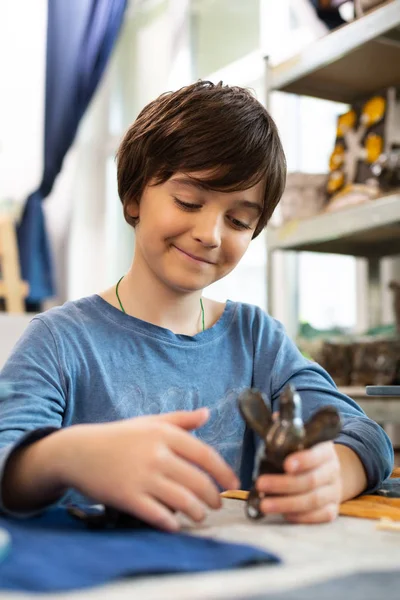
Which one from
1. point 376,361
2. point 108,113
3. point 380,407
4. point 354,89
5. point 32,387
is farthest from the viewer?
point 108,113

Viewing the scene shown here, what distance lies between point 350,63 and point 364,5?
0.59 feet

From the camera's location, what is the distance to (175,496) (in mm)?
479

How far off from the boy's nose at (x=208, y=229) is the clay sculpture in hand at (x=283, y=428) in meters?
0.33

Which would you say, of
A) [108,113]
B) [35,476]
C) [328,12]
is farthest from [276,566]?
[108,113]

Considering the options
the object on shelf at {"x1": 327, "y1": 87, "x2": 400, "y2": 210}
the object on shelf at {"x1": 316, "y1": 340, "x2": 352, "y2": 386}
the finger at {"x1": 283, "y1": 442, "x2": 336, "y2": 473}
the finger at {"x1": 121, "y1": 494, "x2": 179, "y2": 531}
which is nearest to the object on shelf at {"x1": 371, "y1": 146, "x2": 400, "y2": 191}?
the object on shelf at {"x1": 327, "y1": 87, "x2": 400, "y2": 210}

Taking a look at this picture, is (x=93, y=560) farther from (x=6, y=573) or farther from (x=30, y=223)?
(x=30, y=223)

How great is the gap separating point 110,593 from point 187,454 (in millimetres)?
183

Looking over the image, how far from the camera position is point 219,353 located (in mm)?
998

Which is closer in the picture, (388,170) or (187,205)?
(187,205)

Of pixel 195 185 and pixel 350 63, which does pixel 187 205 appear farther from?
pixel 350 63

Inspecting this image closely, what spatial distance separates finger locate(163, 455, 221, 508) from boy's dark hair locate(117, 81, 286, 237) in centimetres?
42

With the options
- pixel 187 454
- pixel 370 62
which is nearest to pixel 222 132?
pixel 187 454

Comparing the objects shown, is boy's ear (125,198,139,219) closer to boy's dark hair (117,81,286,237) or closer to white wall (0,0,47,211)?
boy's dark hair (117,81,286,237)

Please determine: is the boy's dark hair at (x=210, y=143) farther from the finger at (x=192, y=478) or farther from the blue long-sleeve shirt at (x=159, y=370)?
the finger at (x=192, y=478)
